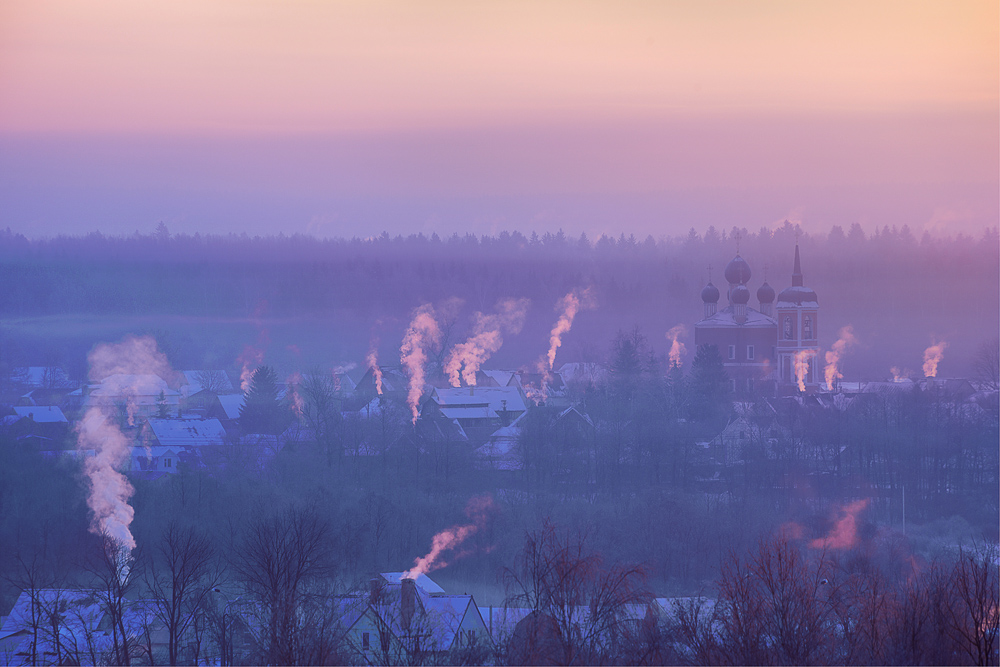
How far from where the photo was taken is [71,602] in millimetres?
14922

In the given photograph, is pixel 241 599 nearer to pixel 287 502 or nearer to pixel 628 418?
pixel 287 502

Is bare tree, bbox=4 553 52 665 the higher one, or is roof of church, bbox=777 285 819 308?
roof of church, bbox=777 285 819 308

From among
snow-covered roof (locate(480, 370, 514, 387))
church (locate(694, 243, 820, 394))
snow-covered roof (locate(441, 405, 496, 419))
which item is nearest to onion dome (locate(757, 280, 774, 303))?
church (locate(694, 243, 820, 394))

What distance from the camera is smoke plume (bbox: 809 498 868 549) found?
20312 millimetres

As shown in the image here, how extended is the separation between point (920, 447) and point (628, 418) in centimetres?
695

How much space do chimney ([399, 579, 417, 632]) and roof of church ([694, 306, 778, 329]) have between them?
82.3 feet

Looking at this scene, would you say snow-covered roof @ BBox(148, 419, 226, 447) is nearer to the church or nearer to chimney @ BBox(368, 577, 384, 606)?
chimney @ BBox(368, 577, 384, 606)

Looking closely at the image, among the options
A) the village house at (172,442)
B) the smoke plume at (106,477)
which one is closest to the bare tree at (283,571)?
the smoke plume at (106,477)

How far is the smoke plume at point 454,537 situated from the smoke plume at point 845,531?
6.21 meters

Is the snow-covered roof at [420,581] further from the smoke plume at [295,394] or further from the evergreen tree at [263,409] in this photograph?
the smoke plume at [295,394]

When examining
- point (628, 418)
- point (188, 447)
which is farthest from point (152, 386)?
point (628, 418)

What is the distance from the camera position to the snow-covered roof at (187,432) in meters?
27.2

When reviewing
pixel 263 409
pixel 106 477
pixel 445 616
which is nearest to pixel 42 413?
pixel 263 409

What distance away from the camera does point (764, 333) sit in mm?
37500
